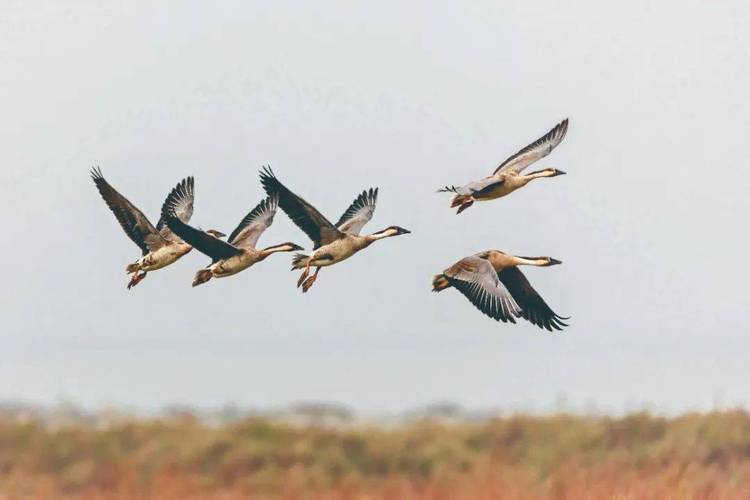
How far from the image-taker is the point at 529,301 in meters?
17.0

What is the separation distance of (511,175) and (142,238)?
4.15 m

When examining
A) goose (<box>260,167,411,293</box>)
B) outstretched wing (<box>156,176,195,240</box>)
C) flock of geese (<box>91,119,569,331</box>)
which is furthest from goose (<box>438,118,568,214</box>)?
outstretched wing (<box>156,176,195,240</box>)

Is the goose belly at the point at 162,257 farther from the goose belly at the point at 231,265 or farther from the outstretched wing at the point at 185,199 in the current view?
the outstretched wing at the point at 185,199

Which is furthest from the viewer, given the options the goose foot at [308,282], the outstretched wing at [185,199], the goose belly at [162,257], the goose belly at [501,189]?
the outstretched wing at [185,199]

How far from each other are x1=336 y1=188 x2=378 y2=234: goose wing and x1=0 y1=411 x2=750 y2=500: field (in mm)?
2438

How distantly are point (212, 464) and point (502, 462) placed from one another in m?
3.31

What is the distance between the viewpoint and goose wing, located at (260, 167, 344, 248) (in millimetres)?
16172

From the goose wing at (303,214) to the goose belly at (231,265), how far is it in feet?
3.48

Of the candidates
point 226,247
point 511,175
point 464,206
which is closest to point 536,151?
point 511,175

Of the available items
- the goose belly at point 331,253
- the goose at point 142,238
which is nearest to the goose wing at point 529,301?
the goose belly at point 331,253

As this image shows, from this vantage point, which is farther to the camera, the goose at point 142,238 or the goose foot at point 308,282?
the goose at point 142,238

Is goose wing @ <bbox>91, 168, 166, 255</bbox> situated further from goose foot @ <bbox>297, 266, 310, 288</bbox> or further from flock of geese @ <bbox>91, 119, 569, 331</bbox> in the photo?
goose foot @ <bbox>297, 266, 310, 288</bbox>

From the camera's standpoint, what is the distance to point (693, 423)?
1969 cm

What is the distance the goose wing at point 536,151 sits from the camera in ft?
56.3
